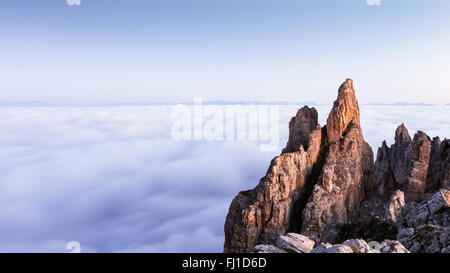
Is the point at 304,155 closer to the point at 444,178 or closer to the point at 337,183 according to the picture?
the point at 337,183

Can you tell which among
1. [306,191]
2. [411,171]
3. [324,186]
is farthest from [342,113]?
[411,171]

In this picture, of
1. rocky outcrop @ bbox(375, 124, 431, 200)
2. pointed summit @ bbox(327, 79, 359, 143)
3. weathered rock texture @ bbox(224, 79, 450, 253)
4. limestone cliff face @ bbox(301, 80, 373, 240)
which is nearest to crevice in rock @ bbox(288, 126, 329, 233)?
weathered rock texture @ bbox(224, 79, 450, 253)

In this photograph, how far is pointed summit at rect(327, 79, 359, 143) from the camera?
72750mm

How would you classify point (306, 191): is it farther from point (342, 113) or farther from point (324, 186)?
point (342, 113)

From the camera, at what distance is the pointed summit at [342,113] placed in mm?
72750

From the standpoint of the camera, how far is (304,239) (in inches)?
1126

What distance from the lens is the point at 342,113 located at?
240ft

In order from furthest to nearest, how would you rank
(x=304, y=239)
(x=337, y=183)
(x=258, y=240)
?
(x=337, y=183) < (x=258, y=240) < (x=304, y=239)

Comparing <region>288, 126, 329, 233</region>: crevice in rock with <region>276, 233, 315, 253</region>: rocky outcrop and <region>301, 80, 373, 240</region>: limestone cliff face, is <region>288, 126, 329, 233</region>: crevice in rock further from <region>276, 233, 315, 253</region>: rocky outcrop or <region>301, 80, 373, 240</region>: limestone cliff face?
<region>276, 233, 315, 253</region>: rocky outcrop

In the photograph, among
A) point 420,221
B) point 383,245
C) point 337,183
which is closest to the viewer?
point 383,245

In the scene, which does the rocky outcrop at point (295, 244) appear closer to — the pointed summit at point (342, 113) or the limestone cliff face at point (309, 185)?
the limestone cliff face at point (309, 185)
